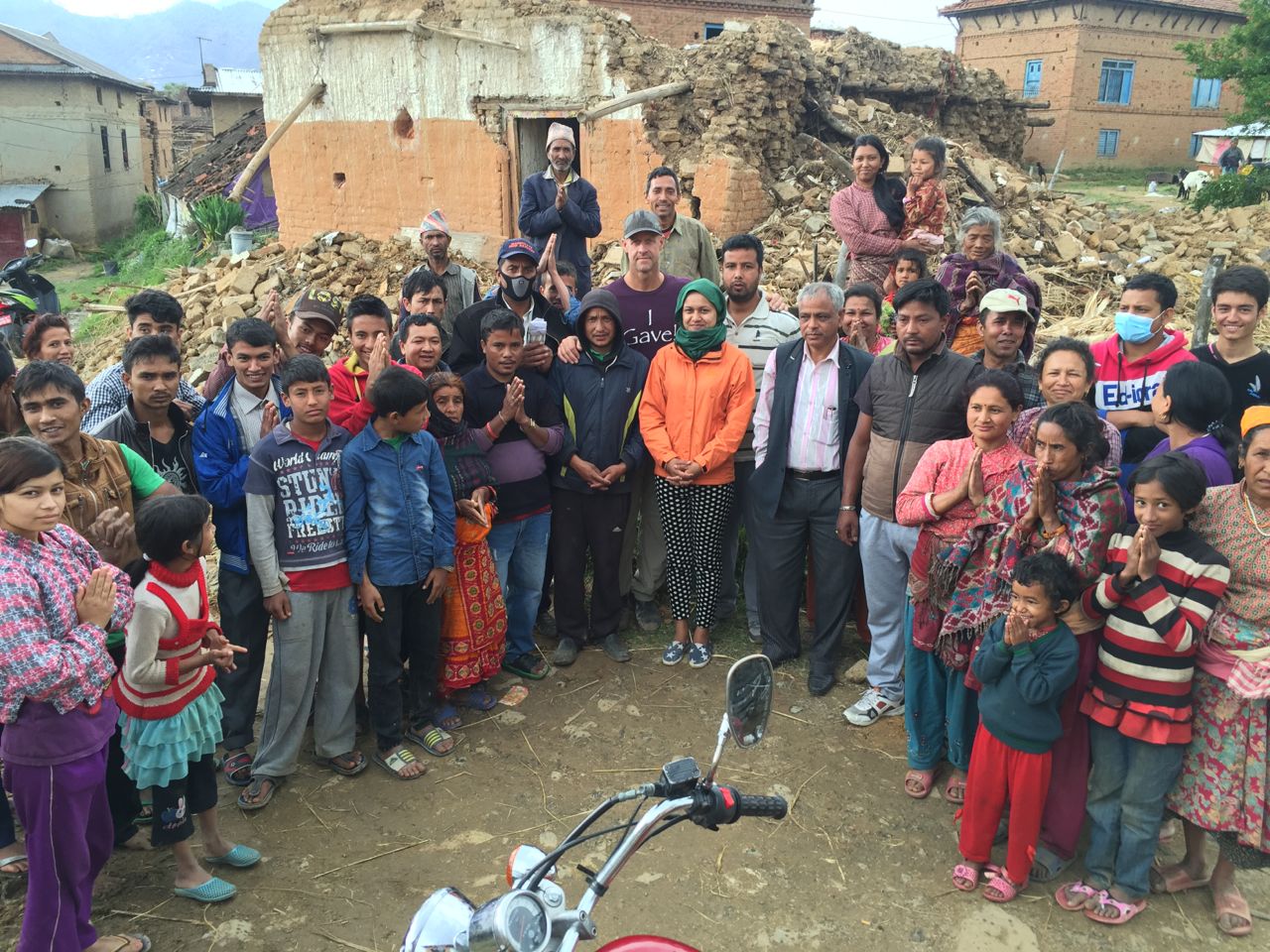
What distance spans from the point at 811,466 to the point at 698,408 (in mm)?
654

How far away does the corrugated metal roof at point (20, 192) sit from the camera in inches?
1145

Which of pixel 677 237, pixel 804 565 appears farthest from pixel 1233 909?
pixel 677 237

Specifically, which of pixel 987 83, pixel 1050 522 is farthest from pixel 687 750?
pixel 987 83

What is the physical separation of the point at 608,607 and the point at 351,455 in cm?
187

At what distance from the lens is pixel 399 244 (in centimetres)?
1402

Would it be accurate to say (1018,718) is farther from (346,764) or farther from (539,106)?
(539,106)

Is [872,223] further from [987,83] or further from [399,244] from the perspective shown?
[987,83]

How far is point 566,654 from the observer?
207 inches

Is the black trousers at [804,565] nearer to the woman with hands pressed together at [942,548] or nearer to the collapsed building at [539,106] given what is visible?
the woman with hands pressed together at [942,548]

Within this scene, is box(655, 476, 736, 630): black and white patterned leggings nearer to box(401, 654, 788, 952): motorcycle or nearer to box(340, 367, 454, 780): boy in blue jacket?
box(340, 367, 454, 780): boy in blue jacket

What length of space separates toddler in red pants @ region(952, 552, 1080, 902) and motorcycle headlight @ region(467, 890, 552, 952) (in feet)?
7.08

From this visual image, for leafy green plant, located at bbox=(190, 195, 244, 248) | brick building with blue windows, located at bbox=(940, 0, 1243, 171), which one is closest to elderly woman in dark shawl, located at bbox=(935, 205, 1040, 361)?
leafy green plant, located at bbox=(190, 195, 244, 248)

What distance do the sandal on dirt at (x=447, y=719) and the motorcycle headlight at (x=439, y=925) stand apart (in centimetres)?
271

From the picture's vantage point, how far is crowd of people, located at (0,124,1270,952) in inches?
125
